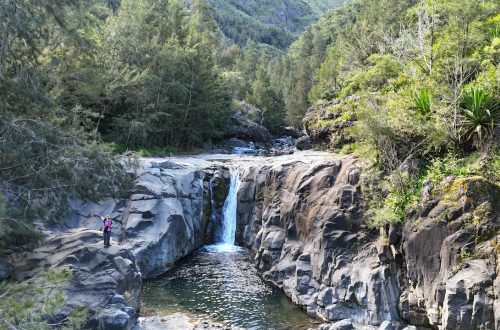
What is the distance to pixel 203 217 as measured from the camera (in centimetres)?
2439

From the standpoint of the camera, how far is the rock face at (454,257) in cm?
1187

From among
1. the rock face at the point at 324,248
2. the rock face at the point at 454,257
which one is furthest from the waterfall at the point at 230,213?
the rock face at the point at 454,257

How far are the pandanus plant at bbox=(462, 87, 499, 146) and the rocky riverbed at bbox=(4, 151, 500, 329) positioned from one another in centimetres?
189

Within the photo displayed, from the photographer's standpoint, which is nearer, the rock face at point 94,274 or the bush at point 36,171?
the bush at point 36,171

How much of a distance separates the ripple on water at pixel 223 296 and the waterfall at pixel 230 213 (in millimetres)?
2942

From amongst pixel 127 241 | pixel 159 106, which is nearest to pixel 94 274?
pixel 127 241

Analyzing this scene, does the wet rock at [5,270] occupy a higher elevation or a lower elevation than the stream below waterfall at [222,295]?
higher

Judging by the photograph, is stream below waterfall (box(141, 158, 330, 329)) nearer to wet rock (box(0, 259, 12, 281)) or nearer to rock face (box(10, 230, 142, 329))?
rock face (box(10, 230, 142, 329))

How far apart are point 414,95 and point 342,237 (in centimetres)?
617

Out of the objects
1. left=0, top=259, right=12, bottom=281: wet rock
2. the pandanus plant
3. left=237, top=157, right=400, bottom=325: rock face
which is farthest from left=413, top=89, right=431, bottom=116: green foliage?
left=0, top=259, right=12, bottom=281: wet rock

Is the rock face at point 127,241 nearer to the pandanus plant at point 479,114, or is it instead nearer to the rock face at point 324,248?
the rock face at point 324,248

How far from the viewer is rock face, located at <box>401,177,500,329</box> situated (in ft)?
38.9

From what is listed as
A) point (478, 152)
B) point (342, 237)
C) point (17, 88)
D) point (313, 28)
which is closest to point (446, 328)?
point (342, 237)

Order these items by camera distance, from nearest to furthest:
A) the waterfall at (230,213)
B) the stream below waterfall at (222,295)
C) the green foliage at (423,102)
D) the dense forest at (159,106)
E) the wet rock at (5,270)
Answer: the dense forest at (159,106) < the wet rock at (5,270) < the stream below waterfall at (222,295) < the green foliage at (423,102) < the waterfall at (230,213)
